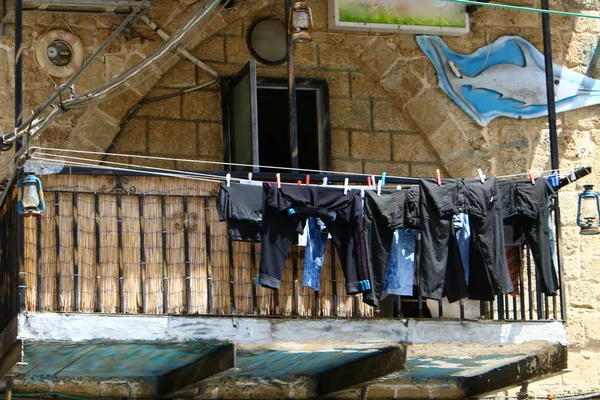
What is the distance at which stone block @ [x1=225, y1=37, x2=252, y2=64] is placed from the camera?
1416 centimetres

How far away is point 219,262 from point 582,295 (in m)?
4.16

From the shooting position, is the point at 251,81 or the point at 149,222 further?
the point at 251,81

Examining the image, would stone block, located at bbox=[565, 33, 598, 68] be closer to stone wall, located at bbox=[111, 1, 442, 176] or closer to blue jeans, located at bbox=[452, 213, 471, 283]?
stone wall, located at bbox=[111, 1, 442, 176]

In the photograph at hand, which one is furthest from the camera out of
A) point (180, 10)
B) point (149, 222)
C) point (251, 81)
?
point (180, 10)

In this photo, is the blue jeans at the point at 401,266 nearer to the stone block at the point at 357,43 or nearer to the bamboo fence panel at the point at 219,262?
the bamboo fence panel at the point at 219,262

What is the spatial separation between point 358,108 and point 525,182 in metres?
→ 2.56

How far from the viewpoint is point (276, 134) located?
46.8 feet

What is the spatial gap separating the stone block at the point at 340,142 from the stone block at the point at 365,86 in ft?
1.34

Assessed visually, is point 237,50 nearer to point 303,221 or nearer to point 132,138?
point 132,138

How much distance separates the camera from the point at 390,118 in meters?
14.5

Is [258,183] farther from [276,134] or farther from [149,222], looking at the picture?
[276,134]

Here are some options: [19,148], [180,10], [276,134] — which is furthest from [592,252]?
[19,148]

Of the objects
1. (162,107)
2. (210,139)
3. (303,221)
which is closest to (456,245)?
(303,221)

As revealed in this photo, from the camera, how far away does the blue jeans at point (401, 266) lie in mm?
11992
